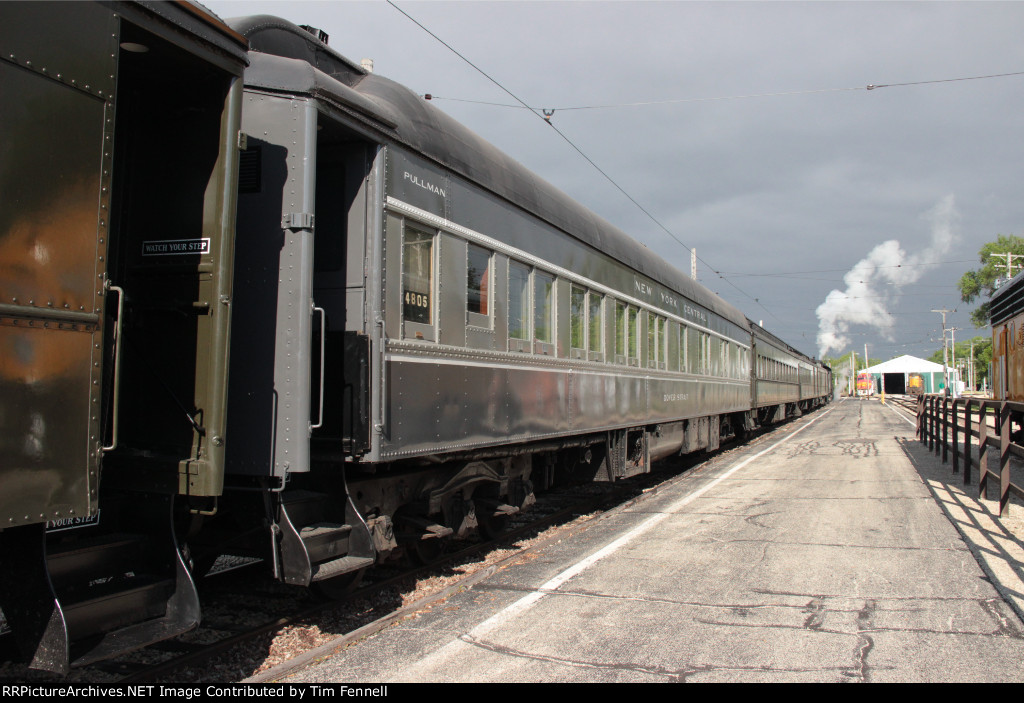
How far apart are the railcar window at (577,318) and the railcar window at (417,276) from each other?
2766 mm

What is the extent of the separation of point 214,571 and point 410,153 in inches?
160

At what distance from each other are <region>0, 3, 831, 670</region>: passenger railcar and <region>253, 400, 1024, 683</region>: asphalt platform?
0.74 metres

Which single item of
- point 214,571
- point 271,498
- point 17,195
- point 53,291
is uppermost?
point 17,195

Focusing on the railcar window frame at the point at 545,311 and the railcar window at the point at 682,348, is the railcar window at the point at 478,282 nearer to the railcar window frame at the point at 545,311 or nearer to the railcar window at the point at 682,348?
the railcar window frame at the point at 545,311

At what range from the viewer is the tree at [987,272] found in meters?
56.4

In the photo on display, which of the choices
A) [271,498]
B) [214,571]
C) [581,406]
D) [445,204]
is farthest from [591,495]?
Answer: [271,498]

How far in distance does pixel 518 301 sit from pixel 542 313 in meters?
0.55

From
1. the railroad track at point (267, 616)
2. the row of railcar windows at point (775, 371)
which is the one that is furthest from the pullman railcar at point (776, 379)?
the railroad track at point (267, 616)

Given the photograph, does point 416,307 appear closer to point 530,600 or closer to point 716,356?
point 530,600

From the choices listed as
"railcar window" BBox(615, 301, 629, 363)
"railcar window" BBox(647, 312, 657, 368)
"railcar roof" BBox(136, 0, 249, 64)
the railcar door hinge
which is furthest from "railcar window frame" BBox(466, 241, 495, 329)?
"railcar window" BBox(647, 312, 657, 368)

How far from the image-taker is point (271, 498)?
175 inches

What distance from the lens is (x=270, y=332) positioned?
449 cm

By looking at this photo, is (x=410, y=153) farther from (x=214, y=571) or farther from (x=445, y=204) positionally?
(x=214, y=571)

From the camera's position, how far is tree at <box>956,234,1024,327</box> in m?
56.4
